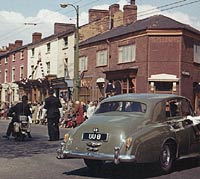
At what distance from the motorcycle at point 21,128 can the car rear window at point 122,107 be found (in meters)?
7.29

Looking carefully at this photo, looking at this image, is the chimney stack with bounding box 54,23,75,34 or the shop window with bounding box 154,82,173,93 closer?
the shop window with bounding box 154,82,173,93

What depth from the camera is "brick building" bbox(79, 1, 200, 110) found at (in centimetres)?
3281

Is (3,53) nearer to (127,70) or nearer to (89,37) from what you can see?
(89,37)

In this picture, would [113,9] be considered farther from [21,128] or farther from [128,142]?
[128,142]

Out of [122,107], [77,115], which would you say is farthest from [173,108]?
[77,115]

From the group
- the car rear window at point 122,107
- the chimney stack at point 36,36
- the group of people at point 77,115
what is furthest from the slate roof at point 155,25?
the car rear window at point 122,107

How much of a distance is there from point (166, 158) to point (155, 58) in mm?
23379

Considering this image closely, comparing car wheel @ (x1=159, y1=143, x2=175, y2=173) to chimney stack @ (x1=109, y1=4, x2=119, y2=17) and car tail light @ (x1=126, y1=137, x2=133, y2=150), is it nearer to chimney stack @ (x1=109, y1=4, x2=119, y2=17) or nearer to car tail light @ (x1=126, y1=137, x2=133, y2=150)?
Result: car tail light @ (x1=126, y1=137, x2=133, y2=150)

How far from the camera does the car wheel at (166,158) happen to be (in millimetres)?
9953

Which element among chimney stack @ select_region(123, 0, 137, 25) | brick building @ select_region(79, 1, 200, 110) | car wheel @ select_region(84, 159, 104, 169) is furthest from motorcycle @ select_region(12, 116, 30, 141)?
chimney stack @ select_region(123, 0, 137, 25)

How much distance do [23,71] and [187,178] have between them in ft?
154

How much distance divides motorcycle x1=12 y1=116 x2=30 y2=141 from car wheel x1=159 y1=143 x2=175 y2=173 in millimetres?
8627

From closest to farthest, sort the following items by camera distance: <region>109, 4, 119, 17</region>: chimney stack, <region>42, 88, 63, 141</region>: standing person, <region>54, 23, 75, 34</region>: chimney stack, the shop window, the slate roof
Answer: <region>42, 88, 63, 141</region>: standing person → the shop window → the slate roof → <region>109, 4, 119, 17</region>: chimney stack → <region>54, 23, 75, 34</region>: chimney stack

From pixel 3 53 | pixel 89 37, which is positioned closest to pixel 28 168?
pixel 89 37
